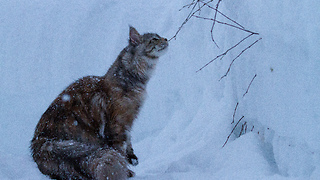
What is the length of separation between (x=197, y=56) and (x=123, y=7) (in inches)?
81.2

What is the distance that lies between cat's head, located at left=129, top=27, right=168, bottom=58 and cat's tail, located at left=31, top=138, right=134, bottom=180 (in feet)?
4.41

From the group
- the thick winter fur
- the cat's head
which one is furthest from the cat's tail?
the cat's head

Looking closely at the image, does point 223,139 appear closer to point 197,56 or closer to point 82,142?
point 82,142

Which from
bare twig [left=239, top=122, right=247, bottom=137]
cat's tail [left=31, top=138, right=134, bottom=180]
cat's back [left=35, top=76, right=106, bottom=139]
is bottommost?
cat's tail [left=31, top=138, right=134, bottom=180]

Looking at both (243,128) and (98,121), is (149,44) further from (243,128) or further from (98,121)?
(243,128)

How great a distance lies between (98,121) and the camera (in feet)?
11.4

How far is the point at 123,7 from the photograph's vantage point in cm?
677

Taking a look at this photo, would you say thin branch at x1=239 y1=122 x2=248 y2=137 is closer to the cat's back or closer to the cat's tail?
the cat's tail

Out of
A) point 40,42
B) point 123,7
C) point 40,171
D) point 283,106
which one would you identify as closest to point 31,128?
point 40,42

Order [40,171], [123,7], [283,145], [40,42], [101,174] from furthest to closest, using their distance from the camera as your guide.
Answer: [123,7]
[40,42]
[283,145]
[40,171]
[101,174]

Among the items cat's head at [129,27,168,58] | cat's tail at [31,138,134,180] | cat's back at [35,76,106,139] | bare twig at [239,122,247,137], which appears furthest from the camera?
bare twig at [239,122,247,137]

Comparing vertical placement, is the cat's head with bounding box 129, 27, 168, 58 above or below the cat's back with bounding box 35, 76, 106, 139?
above

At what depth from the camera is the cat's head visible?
3934mm

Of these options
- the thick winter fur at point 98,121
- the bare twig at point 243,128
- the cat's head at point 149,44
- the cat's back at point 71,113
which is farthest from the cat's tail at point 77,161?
the bare twig at point 243,128
